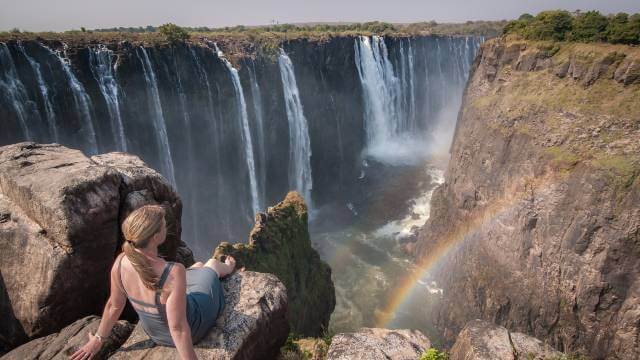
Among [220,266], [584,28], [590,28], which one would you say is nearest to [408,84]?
[584,28]

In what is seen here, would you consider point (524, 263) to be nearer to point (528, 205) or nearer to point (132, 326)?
point (528, 205)

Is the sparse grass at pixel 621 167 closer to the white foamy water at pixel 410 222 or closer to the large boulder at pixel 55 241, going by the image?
the white foamy water at pixel 410 222

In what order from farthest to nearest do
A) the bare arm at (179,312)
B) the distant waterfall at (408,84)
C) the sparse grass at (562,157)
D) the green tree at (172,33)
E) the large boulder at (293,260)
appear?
1. the distant waterfall at (408,84)
2. the green tree at (172,33)
3. the sparse grass at (562,157)
4. the large boulder at (293,260)
5. the bare arm at (179,312)

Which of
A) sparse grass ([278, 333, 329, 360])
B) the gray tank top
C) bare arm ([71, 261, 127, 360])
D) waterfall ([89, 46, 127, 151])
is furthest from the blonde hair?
waterfall ([89, 46, 127, 151])

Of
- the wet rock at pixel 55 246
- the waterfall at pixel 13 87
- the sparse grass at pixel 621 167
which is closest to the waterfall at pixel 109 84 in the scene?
the waterfall at pixel 13 87

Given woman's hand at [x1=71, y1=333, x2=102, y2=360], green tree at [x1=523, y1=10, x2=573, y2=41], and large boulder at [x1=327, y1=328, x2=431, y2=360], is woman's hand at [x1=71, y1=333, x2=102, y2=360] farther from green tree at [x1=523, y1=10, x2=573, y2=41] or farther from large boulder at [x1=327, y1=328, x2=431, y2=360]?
green tree at [x1=523, y1=10, x2=573, y2=41]

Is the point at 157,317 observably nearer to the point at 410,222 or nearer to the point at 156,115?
the point at 156,115

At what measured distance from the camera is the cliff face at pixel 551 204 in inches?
754

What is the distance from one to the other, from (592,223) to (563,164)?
373 cm

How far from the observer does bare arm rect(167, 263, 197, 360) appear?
4.41 m

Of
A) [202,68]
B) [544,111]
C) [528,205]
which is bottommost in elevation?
[528,205]

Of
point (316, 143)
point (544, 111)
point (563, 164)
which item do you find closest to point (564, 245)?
point (563, 164)

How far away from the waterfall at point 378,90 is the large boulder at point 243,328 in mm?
43301

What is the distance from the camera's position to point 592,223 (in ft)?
64.8
